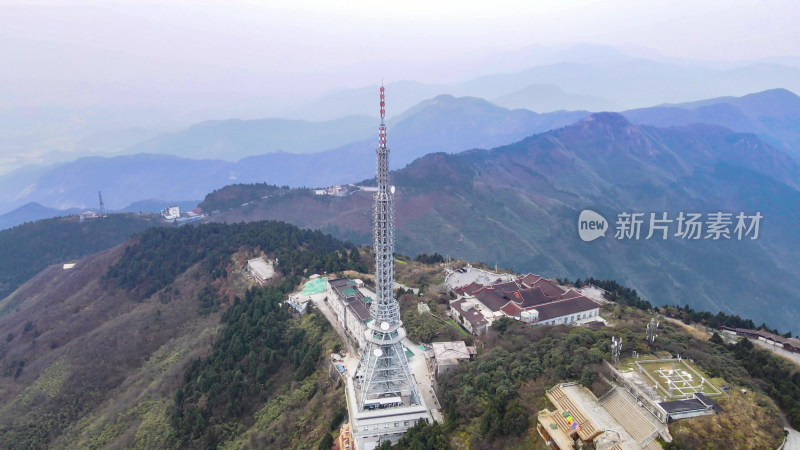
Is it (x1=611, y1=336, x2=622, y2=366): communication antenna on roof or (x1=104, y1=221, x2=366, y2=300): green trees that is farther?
(x1=104, y1=221, x2=366, y2=300): green trees

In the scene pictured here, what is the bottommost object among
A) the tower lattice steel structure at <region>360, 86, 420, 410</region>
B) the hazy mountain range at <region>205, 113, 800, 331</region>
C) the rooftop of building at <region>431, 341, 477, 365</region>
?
the hazy mountain range at <region>205, 113, 800, 331</region>

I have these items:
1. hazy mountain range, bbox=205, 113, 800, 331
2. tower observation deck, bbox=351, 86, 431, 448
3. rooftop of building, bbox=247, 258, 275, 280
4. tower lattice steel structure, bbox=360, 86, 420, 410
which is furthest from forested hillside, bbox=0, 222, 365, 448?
hazy mountain range, bbox=205, 113, 800, 331

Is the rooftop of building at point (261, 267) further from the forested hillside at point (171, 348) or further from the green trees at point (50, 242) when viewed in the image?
the green trees at point (50, 242)

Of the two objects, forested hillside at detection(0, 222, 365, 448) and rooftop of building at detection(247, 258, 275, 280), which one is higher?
rooftop of building at detection(247, 258, 275, 280)

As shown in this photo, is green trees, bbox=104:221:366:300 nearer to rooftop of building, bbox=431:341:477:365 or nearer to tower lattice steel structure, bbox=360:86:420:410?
rooftop of building, bbox=431:341:477:365

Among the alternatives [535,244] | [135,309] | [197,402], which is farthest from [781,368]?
[535,244]

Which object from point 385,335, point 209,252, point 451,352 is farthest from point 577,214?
point 385,335

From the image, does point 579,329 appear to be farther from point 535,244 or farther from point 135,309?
point 535,244
